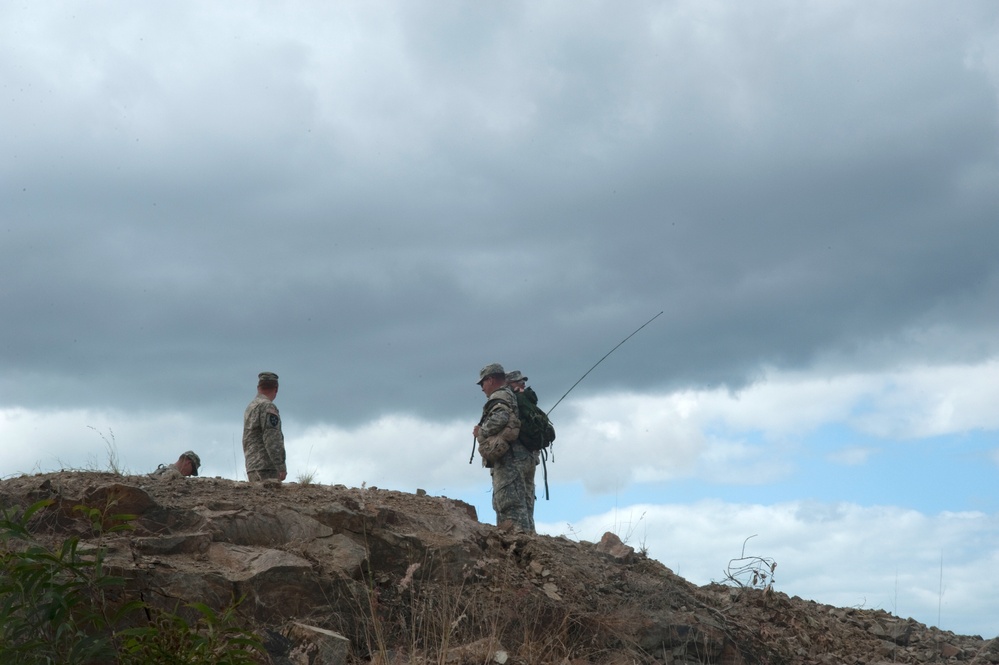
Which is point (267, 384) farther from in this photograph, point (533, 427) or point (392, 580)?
point (392, 580)

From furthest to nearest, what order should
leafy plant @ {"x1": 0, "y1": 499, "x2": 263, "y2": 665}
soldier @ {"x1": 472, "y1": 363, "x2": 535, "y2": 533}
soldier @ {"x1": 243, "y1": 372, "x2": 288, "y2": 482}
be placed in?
1. soldier @ {"x1": 243, "y1": 372, "x2": 288, "y2": 482}
2. soldier @ {"x1": 472, "y1": 363, "x2": 535, "y2": 533}
3. leafy plant @ {"x1": 0, "y1": 499, "x2": 263, "y2": 665}

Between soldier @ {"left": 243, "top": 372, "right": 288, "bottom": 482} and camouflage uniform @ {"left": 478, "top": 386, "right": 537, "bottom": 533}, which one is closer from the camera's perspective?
camouflage uniform @ {"left": 478, "top": 386, "right": 537, "bottom": 533}

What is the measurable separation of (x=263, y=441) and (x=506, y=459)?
8.93ft

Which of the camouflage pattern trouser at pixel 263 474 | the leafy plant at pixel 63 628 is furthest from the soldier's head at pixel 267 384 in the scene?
the leafy plant at pixel 63 628

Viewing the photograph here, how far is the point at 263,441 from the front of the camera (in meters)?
10.6

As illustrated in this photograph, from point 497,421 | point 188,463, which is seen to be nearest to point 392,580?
point 497,421

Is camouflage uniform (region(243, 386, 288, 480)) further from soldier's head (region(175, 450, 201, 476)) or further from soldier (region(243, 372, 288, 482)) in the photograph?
soldier's head (region(175, 450, 201, 476))

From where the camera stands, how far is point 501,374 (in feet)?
32.9

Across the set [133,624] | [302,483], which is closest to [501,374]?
[302,483]

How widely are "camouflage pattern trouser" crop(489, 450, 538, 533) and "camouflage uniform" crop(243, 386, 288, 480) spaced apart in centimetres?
241

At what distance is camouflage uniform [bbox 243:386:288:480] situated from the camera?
10.5 metres

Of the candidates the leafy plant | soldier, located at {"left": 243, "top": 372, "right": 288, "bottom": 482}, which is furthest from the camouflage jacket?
the leafy plant

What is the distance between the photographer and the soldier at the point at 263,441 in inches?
415

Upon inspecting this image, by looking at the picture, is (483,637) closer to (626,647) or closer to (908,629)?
(626,647)
